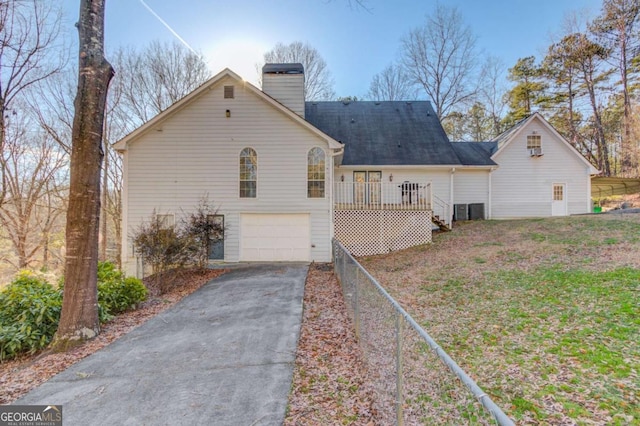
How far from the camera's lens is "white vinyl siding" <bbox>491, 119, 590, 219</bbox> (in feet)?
51.2

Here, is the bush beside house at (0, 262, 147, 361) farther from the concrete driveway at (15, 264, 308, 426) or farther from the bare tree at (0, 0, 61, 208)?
the bare tree at (0, 0, 61, 208)

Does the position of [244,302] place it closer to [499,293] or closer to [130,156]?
[499,293]

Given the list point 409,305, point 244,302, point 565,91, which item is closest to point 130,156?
point 244,302

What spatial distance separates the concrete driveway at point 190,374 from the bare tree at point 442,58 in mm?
22910

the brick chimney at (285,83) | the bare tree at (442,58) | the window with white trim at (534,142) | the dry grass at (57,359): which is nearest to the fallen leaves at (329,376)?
the dry grass at (57,359)

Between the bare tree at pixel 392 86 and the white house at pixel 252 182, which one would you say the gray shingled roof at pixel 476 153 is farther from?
the bare tree at pixel 392 86

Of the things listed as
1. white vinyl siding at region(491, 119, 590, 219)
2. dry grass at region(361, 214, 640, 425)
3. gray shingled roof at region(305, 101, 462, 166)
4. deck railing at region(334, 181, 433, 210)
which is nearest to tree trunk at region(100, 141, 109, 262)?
gray shingled roof at region(305, 101, 462, 166)

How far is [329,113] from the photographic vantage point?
17.1m

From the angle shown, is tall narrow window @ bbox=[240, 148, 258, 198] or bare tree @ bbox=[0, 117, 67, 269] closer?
tall narrow window @ bbox=[240, 148, 258, 198]

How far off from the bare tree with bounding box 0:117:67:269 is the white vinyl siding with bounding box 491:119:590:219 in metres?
23.0

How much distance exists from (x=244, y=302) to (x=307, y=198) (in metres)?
5.37

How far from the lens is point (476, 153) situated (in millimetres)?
16016

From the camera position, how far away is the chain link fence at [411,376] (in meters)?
1.51

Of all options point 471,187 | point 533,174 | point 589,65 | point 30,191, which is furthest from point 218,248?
point 589,65
